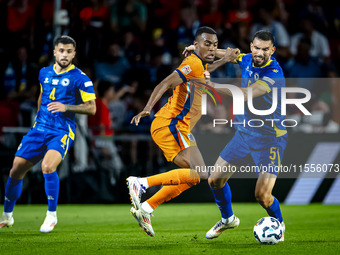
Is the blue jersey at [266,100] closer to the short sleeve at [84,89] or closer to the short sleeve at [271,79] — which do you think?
the short sleeve at [271,79]

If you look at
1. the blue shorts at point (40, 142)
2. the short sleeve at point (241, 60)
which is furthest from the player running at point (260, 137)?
the blue shorts at point (40, 142)

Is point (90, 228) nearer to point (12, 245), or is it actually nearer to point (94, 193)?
point (12, 245)

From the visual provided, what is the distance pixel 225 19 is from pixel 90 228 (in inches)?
257

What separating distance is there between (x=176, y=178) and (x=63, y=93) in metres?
1.86

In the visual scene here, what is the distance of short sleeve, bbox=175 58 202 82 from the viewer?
511 cm

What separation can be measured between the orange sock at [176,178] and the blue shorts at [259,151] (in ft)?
1.28

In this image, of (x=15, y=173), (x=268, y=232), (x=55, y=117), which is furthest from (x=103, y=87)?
(x=268, y=232)

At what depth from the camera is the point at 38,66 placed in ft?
32.2

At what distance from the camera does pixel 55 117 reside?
5773mm

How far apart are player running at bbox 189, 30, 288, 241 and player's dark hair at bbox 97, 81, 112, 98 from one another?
190 inches

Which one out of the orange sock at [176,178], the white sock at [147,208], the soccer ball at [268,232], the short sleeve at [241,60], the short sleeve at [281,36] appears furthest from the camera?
the short sleeve at [281,36]

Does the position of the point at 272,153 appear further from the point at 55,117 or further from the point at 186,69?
the point at 55,117

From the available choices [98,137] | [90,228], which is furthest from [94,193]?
[90,228]

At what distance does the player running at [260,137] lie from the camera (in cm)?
492
